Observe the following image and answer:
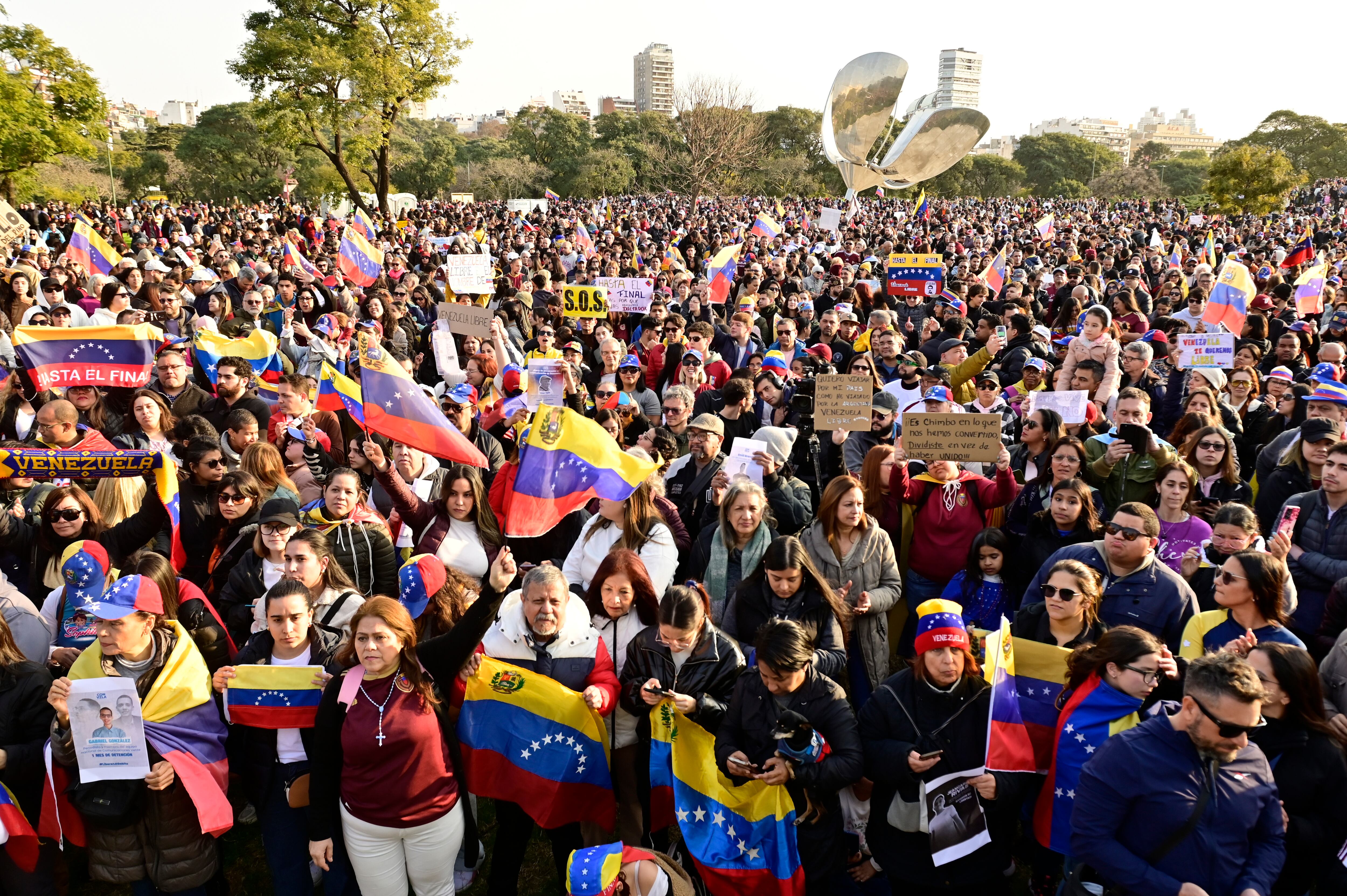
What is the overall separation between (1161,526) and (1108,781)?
7.48 feet

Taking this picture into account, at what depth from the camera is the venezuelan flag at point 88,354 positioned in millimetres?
6652

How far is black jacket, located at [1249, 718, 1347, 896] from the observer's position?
3162mm

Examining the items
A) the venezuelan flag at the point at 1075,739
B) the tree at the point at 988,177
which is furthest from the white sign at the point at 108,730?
the tree at the point at 988,177

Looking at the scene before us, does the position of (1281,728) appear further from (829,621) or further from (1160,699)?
(829,621)

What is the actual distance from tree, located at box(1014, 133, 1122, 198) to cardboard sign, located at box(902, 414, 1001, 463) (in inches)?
3714

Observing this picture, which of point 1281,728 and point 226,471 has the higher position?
point 226,471

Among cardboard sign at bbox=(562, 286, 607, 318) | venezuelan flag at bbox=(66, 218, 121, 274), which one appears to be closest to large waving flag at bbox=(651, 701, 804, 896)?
cardboard sign at bbox=(562, 286, 607, 318)

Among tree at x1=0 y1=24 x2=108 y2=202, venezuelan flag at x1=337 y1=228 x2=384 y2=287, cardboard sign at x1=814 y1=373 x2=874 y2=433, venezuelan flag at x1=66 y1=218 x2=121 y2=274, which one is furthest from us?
tree at x1=0 y1=24 x2=108 y2=202

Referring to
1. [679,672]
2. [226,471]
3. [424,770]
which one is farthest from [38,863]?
[679,672]

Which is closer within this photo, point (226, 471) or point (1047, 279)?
point (226, 471)

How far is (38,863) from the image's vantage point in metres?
3.85

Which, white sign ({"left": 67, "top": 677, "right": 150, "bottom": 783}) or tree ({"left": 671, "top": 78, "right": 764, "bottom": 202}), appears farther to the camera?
tree ({"left": 671, "top": 78, "right": 764, "bottom": 202})

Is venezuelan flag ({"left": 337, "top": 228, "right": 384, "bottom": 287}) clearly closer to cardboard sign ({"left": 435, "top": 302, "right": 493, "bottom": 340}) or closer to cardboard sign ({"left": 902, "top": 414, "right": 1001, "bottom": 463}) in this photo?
cardboard sign ({"left": 435, "top": 302, "right": 493, "bottom": 340})

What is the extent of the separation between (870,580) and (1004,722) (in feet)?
4.44
